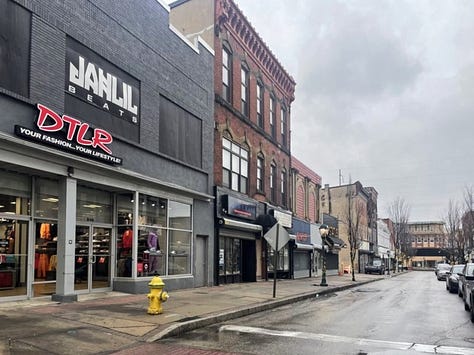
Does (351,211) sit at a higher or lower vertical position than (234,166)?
lower

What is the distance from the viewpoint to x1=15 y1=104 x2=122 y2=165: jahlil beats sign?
12.1 metres

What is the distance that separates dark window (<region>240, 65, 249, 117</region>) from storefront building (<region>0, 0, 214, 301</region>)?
5.08 m

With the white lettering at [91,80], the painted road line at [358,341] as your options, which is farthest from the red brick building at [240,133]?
the painted road line at [358,341]

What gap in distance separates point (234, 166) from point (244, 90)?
483 cm

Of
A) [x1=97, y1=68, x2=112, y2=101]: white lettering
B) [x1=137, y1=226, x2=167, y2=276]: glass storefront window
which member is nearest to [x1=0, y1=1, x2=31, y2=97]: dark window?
[x1=97, y1=68, x2=112, y2=101]: white lettering

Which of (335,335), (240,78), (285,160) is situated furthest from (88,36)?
(285,160)

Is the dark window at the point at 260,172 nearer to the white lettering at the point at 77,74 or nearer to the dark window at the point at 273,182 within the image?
Result: the dark window at the point at 273,182

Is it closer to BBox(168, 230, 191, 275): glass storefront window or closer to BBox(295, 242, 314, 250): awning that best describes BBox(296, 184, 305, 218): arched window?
BBox(295, 242, 314, 250): awning

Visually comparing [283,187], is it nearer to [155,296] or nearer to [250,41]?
[250,41]

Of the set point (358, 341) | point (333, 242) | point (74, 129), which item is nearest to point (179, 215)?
point (74, 129)

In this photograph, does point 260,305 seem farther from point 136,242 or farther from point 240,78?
point 240,78

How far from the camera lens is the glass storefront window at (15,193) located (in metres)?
12.4

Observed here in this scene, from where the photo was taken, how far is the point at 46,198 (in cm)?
1367

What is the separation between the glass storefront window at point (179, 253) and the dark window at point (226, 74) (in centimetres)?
797
